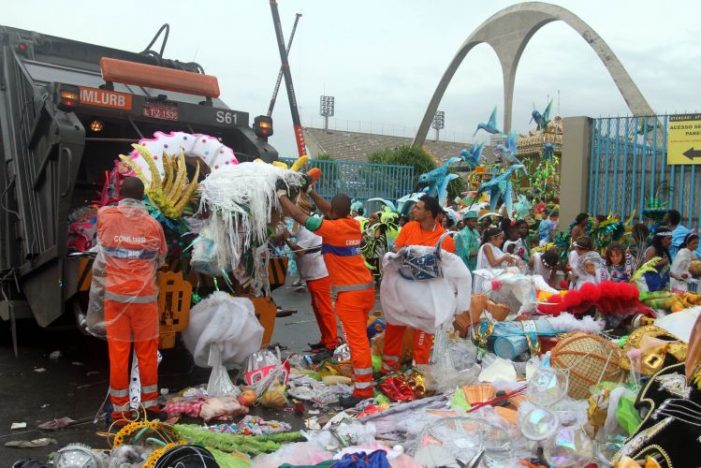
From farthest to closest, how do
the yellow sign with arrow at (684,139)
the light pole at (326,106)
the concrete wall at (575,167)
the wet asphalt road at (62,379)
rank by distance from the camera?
the light pole at (326,106), the concrete wall at (575,167), the yellow sign with arrow at (684,139), the wet asphalt road at (62,379)

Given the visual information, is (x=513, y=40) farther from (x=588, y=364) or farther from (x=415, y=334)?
(x=588, y=364)

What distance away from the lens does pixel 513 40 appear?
3281 centimetres

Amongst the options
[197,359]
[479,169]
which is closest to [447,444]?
[197,359]

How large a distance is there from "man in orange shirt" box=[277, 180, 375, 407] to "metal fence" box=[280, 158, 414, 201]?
385 inches

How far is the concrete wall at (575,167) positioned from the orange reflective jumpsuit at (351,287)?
22.5 ft

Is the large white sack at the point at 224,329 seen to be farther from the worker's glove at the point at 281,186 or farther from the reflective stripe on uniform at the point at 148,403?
the worker's glove at the point at 281,186

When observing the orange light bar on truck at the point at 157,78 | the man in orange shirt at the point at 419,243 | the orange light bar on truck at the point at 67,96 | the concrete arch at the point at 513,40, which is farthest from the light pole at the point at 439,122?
the orange light bar on truck at the point at 67,96

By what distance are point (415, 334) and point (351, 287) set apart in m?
0.83

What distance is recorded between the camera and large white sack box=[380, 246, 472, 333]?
4.91 m

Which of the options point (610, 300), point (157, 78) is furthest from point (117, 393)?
point (610, 300)

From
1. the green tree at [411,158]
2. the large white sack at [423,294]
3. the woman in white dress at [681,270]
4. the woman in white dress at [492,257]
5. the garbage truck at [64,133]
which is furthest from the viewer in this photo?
the green tree at [411,158]

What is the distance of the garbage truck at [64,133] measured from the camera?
4.80m

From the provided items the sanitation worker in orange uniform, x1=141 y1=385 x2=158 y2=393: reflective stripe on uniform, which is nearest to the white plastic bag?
the sanitation worker in orange uniform

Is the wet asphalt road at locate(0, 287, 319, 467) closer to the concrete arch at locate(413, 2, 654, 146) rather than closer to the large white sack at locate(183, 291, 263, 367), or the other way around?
the large white sack at locate(183, 291, 263, 367)
